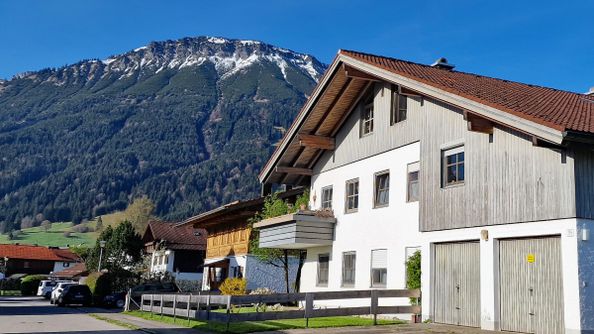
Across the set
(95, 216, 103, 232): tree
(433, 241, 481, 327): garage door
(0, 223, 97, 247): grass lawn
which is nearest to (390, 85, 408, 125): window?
(433, 241, 481, 327): garage door

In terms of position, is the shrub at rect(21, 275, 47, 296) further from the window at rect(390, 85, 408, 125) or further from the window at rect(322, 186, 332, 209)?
the window at rect(390, 85, 408, 125)

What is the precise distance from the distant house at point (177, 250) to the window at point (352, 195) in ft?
110

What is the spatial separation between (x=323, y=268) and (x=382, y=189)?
537 cm

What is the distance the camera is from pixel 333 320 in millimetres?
19672

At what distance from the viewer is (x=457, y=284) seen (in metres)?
17.6

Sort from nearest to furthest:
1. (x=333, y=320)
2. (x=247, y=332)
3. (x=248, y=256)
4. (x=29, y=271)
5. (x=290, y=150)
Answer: (x=247, y=332) → (x=333, y=320) → (x=290, y=150) → (x=248, y=256) → (x=29, y=271)

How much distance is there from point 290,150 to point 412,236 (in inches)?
343

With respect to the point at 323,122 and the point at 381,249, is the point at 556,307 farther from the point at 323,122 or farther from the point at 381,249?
the point at 323,122

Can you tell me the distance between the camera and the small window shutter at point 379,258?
21500 mm

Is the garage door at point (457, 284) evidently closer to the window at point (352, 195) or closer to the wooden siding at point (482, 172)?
the wooden siding at point (482, 172)

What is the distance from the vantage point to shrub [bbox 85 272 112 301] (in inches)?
1722

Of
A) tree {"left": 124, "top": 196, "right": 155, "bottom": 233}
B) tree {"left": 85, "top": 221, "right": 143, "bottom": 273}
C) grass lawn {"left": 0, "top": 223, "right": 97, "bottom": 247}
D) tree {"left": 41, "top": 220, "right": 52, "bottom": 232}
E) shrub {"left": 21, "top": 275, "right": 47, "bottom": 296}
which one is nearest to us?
tree {"left": 85, "top": 221, "right": 143, "bottom": 273}

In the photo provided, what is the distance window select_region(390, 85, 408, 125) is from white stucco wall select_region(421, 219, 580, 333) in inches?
181

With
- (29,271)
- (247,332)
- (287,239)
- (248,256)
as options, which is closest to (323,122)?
(287,239)
